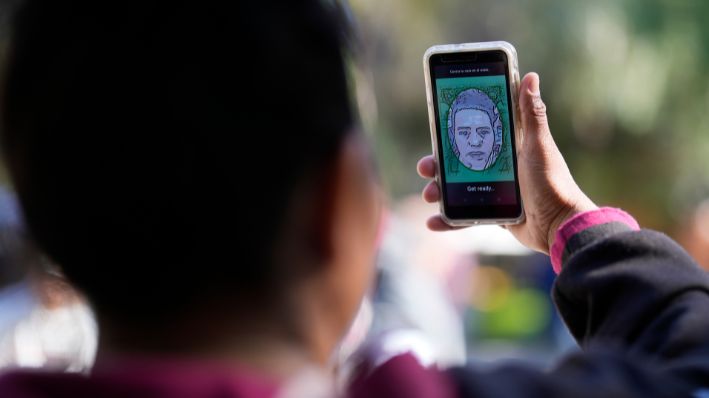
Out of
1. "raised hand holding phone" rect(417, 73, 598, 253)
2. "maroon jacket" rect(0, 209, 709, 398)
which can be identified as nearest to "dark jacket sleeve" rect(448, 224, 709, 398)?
"maroon jacket" rect(0, 209, 709, 398)

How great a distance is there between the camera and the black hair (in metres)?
0.79

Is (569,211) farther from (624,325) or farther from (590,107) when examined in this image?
(590,107)

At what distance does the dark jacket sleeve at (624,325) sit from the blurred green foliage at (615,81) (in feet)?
27.0

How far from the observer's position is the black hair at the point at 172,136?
79 cm

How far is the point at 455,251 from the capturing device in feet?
17.1

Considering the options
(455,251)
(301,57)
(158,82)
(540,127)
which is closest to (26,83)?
(158,82)

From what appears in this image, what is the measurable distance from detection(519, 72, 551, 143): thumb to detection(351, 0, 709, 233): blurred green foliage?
789 cm

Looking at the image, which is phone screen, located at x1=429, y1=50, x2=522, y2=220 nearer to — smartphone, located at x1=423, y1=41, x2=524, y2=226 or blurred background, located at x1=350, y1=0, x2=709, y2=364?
smartphone, located at x1=423, y1=41, x2=524, y2=226

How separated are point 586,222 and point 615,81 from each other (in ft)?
31.0

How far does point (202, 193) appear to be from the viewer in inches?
31.2

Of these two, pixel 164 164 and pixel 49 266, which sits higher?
pixel 164 164

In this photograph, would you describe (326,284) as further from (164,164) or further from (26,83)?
(26,83)

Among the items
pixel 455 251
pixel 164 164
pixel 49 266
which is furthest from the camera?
pixel 455 251

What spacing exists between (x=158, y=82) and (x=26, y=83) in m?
0.12
